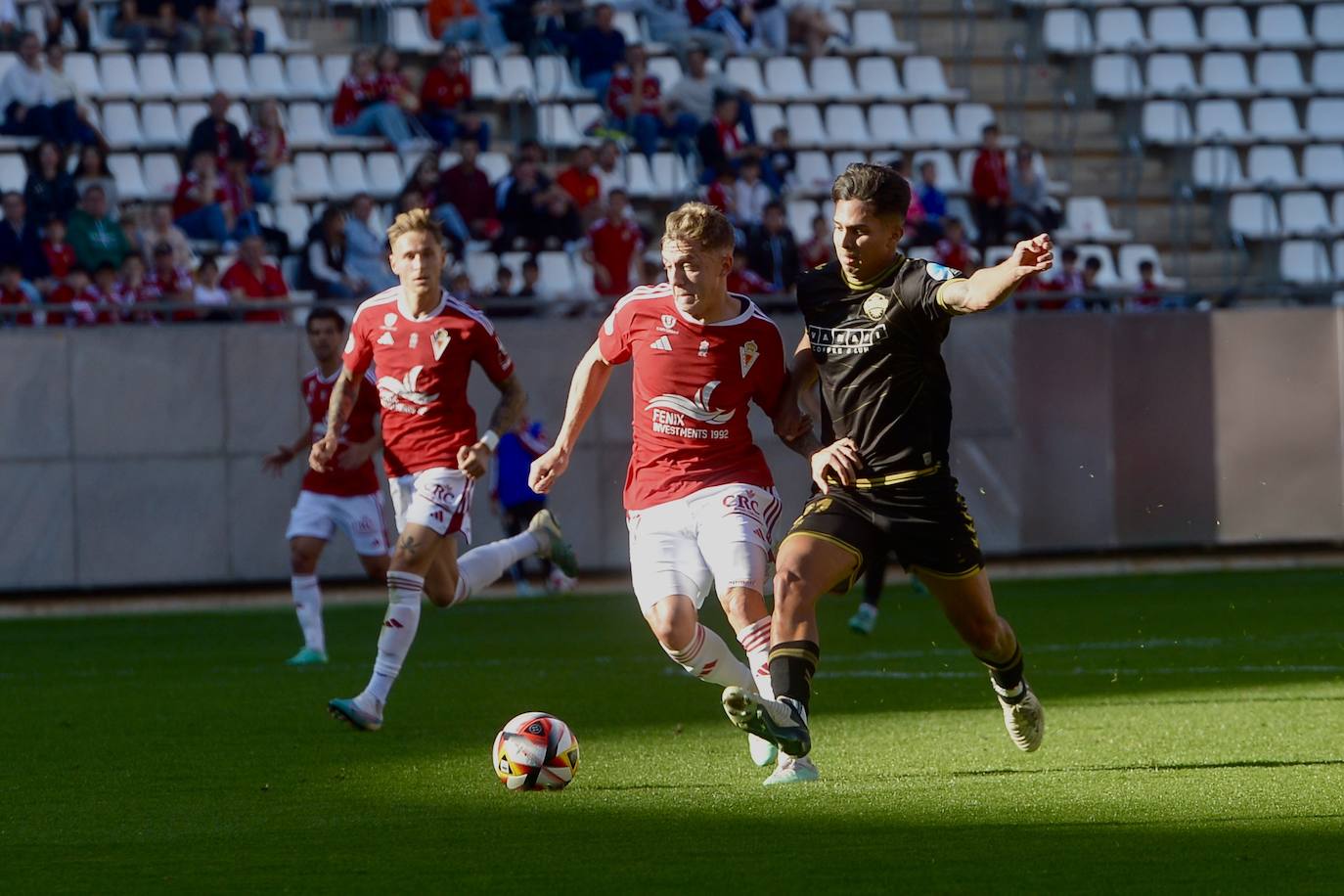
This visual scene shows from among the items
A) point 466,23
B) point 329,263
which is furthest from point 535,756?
point 466,23

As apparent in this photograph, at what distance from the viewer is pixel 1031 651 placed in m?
12.3

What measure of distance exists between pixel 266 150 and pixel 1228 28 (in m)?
11.9

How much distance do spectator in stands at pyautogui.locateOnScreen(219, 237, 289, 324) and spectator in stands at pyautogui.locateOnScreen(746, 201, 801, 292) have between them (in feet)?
14.0

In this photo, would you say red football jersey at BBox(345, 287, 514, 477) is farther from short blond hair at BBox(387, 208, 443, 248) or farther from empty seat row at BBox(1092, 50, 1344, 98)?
empty seat row at BBox(1092, 50, 1344, 98)

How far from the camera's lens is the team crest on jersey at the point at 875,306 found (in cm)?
688

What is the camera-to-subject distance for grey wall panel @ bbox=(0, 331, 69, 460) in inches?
680

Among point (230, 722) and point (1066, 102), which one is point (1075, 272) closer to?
point (1066, 102)

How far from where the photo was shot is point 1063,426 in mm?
18984

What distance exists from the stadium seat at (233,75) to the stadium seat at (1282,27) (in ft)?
38.4

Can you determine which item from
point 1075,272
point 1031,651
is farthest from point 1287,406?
point 1031,651

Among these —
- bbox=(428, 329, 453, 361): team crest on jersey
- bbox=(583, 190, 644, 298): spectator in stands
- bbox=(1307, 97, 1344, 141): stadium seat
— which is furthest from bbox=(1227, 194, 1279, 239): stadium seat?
bbox=(428, 329, 453, 361): team crest on jersey

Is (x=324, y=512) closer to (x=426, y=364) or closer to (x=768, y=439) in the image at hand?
(x=426, y=364)

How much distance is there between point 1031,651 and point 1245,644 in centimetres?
126

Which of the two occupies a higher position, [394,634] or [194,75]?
[194,75]
